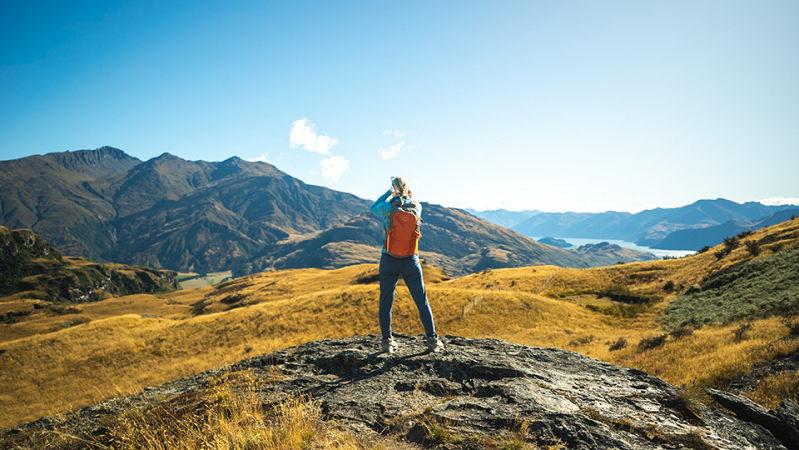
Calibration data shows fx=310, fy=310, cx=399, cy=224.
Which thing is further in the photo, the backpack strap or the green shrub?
the green shrub

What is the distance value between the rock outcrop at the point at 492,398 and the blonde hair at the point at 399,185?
3.90 meters

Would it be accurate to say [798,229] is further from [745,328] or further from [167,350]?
[167,350]

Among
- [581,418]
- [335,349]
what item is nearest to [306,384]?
[335,349]

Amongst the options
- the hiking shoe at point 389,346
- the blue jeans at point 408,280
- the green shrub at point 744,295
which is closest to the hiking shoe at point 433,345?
the blue jeans at point 408,280

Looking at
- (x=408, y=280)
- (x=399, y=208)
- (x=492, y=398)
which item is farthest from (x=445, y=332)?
(x=492, y=398)

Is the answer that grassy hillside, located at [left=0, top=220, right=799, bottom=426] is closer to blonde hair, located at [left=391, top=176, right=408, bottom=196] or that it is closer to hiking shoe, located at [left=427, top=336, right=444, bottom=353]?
hiking shoe, located at [left=427, top=336, right=444, bottom=353]

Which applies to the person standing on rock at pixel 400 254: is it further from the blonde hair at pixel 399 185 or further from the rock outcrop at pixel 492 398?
the rock outcrop at pixel 492 398

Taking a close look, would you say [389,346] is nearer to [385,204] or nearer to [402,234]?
[402,234]

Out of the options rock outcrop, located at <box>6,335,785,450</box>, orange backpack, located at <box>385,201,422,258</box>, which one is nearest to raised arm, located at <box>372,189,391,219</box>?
orange backpack, located at <box>385,201,422,258</box>

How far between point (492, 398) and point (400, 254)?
336 centimetres

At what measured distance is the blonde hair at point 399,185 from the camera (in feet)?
25.0

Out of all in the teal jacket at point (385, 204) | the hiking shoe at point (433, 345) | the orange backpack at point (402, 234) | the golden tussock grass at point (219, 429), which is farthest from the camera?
the teal jacket at point (385, 204)

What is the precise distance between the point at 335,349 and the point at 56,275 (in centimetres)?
25908

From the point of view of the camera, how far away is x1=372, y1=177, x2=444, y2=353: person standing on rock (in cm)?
721
